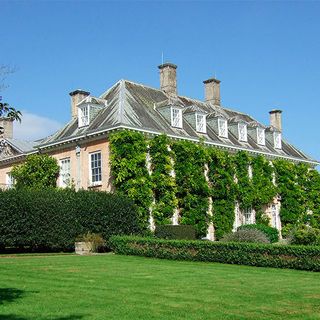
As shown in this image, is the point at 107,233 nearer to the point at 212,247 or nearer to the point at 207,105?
the point at 212,247

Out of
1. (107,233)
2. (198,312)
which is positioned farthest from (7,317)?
(107,233)

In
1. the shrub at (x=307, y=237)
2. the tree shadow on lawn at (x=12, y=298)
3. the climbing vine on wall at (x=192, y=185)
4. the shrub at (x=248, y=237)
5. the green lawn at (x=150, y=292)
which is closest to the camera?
the tree shadow on lawn at (x=12, y=298)

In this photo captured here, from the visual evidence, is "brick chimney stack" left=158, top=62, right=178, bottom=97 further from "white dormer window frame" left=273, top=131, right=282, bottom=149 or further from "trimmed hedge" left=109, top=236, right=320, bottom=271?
"trimmed hedge" left=109, top=236, right=320, bottom=271

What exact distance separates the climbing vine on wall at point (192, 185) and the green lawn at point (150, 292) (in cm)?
1329

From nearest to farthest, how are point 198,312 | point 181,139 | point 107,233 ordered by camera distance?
point 198,312, point 107,233, point 181,139

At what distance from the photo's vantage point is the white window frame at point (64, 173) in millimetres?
33781

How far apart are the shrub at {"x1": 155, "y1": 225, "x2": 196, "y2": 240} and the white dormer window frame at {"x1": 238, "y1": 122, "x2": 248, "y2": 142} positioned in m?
11.3

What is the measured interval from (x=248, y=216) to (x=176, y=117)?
857 cm

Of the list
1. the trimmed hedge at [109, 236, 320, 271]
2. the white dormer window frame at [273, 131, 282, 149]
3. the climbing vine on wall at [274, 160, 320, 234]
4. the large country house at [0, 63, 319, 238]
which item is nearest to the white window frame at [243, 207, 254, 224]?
the large country house at [0, 63, 319, 238]

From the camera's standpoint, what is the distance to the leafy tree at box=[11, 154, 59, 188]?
3406 centimetres

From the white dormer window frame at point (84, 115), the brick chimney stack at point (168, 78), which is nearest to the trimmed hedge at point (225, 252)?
the white dormer window frame at point (84, 115)

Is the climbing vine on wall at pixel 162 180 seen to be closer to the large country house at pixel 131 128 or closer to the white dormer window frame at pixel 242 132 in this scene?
the large country house at pixel 131 128

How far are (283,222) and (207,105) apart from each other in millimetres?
9939

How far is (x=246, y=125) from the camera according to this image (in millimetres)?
39969
